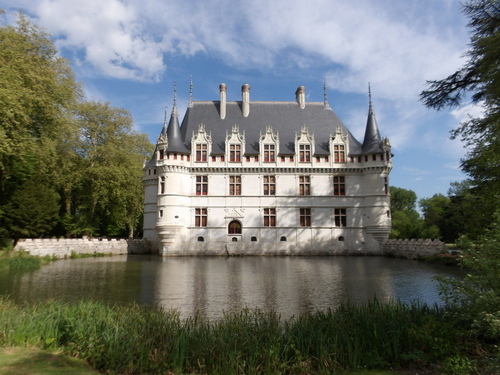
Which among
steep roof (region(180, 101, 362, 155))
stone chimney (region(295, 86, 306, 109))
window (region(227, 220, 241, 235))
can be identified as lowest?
window (region(227, 220, 241, 235))

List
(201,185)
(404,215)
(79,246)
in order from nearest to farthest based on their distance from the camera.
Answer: (79,246), (201,185), (404,215)

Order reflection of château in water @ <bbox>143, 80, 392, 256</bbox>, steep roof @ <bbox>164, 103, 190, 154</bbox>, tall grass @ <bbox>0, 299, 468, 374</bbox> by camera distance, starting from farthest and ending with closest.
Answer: steep roof @ <bbox>164, 103, 190, 154</bbox>
reflection of château in water @ <bbox>143, 80, 392, 256</bbox>
tall grass @ <bbox>0, 299, 468, 374</bbox>

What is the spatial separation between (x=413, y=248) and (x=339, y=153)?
979 centimetres

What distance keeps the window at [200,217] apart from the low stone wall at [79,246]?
5.58m

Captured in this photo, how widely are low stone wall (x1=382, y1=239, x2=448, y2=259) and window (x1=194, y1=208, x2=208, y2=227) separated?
14799mm

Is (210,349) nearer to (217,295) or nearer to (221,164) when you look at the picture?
(217,295)

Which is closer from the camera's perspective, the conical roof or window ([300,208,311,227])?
the conical roof

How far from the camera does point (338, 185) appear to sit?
2898 centimetres

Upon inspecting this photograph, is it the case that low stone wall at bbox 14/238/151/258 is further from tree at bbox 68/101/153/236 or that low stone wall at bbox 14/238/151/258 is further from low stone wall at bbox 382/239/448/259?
low stone wall at bbox 382/239/448/259

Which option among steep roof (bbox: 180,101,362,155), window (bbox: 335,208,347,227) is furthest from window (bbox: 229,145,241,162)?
window (bbox: 335,208,347,227)

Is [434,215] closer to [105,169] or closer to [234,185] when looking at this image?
[234,185]

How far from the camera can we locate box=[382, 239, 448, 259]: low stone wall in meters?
21.4

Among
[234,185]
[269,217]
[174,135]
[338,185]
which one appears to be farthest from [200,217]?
[338,185]

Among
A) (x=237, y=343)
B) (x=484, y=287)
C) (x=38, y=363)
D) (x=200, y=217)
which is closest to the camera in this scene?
(x=38, y=363)
